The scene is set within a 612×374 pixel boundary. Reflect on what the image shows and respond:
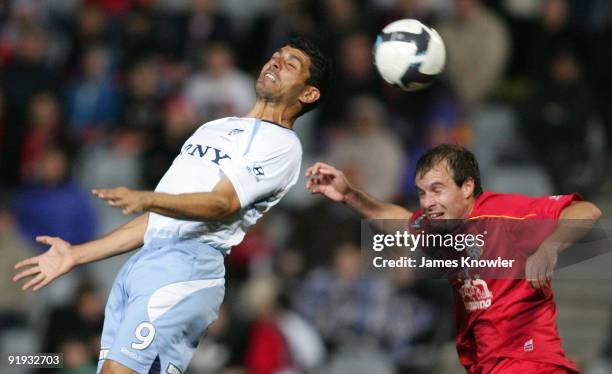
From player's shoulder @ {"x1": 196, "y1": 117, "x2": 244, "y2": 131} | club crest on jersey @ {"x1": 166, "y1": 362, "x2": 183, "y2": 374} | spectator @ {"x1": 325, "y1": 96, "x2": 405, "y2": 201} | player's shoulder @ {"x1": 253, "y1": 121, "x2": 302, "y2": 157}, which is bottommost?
club crest on jersey @ {"x1": 166, "y1": 362, "x2": 183, "y2": 374}

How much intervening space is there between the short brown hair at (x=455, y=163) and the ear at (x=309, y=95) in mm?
835

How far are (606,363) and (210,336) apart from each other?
138 inches

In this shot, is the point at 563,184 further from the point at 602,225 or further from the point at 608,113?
the point at 602,225

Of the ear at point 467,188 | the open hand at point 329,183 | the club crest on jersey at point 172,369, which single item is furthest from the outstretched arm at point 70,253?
the ear at point 467,188

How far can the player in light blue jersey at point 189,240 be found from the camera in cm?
586

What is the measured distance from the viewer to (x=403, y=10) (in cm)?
1250

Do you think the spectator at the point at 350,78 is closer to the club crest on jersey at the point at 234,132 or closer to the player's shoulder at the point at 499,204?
the club crest on jersey at the point at 234,132

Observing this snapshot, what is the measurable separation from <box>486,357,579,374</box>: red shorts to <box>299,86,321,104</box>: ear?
6.18 ft

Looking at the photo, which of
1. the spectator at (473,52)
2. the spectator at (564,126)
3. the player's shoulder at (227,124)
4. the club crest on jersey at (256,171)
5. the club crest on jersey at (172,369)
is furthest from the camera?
the spectator at (473,52)

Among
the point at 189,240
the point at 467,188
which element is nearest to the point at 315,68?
the point at 467,188

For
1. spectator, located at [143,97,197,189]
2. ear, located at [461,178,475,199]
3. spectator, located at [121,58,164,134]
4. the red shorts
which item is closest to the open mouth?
ear, located at [461,178,475,199]

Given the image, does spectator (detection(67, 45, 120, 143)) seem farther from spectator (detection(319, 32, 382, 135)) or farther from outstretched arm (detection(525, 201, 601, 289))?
outstretched arm (detection(525, 201, 601, 289))

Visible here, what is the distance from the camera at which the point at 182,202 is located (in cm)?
564

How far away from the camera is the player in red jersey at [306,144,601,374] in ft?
19.5
